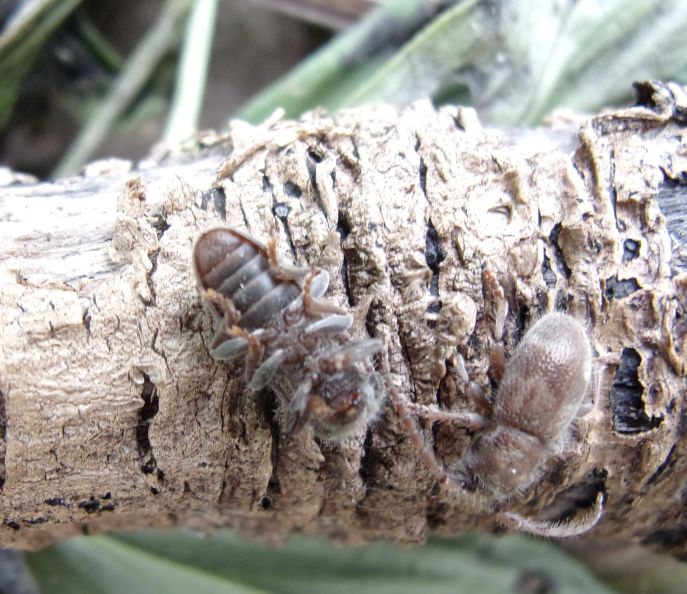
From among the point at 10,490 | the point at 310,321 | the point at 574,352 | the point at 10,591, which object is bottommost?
the point at 10,591

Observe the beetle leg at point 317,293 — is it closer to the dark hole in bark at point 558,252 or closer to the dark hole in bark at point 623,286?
the dark hole in bark at point 558,252

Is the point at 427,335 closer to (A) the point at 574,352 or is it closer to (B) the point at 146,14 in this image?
(A) the point at 574,352

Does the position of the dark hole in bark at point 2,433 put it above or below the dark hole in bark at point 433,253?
below

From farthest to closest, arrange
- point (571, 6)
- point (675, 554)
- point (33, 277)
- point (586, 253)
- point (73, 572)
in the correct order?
point (571, 6) → point (73, 572) → point (675, 554) → point (586, 253) → point (33, 277)

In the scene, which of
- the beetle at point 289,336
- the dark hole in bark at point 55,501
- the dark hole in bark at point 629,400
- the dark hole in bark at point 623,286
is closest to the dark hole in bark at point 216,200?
the beetle at point 289,336

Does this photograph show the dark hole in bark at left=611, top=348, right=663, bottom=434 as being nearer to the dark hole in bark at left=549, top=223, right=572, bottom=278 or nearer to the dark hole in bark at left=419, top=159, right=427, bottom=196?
the dark hole in bark at left=549, top=223, right=572, bottom=278

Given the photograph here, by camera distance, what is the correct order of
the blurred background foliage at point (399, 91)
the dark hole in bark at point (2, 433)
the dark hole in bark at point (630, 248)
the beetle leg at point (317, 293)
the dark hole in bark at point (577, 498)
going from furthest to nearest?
the blurred background foliage at point (399, 91) → the dark hole in bark at point (577, 498) → the dark hole in bark at point (630, 248) → the beetle leg at point (317, 293) → the dark hole in bark at point (2, 433)

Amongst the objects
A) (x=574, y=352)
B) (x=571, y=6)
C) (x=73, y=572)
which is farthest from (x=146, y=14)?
(x=574, y=352)
